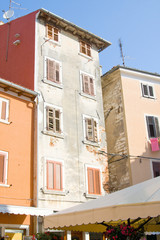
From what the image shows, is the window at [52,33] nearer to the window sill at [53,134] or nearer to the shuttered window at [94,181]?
the window sill at [53,134]

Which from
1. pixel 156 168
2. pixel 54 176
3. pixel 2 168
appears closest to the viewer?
pixel 2 168

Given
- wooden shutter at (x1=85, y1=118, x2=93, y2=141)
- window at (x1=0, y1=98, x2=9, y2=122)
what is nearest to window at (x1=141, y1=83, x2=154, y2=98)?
wooden shutter at (x1=85, y1=118, x2=93, y2=141)

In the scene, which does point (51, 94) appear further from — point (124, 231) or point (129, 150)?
point (124, 231)

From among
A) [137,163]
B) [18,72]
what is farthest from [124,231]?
[18,72]

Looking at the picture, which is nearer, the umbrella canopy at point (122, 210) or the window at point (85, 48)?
the umbrella canopy at point (122, 210)

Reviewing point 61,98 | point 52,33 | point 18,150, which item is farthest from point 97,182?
point 52,33

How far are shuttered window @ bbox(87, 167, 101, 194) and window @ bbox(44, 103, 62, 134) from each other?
267 cm

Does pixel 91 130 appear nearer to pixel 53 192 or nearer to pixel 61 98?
pixel 61 98

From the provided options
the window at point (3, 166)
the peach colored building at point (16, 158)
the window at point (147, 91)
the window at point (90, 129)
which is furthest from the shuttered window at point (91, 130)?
the window at point (3, 166)

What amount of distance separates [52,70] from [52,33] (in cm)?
261

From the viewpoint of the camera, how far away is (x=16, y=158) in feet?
44.6

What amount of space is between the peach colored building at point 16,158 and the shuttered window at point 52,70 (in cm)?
200

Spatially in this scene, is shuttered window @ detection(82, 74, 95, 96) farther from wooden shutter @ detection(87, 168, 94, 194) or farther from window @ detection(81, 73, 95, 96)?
wooden shutter @ detection(87, 168, 94, 194)

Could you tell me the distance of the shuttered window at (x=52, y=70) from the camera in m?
16.8
